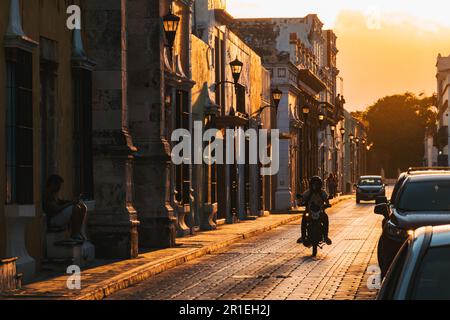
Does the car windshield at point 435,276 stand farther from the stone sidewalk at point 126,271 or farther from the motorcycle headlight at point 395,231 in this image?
the motorcycle headlight at point 395,231

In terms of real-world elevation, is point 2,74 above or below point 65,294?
above

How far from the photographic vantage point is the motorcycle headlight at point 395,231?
50.8 ft

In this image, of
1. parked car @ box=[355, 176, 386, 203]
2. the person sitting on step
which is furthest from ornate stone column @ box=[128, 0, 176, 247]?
parked car @ box=[355, 176, 386, 203]

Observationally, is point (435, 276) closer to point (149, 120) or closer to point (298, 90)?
point (149, 120)

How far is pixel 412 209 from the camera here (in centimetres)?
1653

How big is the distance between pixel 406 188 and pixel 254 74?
3252cm

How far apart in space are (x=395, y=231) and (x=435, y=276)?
361 inches

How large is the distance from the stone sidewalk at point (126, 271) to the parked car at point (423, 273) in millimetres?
8399

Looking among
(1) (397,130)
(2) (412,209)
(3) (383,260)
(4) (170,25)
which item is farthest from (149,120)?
(1) (397,130)

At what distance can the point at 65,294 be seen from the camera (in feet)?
49.6

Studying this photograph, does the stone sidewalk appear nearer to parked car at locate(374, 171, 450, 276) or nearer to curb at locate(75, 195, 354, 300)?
curb at locate(75, 195, 354, 300)

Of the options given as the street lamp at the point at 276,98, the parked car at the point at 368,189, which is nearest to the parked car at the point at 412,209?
the street lamp at the point at 276,98
